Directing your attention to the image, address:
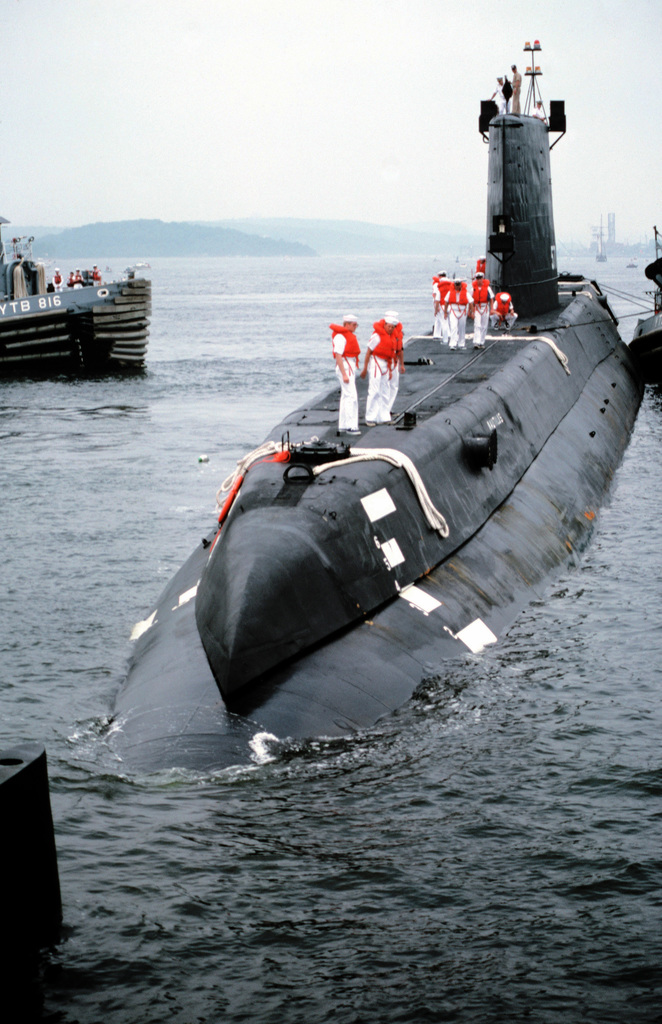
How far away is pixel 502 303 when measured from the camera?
2503cm

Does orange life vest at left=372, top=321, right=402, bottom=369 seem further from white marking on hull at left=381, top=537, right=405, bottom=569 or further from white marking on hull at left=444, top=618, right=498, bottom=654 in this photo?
white marking on hull at left=444, top=618, right=498, bottom=654

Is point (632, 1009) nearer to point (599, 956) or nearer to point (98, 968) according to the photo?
point (599, 956)

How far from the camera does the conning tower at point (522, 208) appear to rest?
2544cm

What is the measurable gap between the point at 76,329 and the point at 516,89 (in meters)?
20.5

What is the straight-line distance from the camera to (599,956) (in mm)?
6938

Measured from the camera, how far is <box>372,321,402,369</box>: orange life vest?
1439cm

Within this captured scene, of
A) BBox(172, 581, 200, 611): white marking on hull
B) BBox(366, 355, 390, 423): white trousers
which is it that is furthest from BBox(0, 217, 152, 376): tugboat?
BBox(172, 581, 200, 611): white marking on hull

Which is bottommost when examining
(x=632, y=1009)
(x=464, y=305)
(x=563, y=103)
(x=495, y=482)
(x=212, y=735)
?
(x=632, y=1009)

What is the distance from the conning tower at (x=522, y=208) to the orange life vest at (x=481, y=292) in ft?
10.7

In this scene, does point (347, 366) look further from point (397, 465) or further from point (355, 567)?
point (355, 567)

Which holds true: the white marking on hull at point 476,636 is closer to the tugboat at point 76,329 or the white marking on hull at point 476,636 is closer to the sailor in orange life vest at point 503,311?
the sailor in orange life vest at point 503,311

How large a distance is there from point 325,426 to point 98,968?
891 cm

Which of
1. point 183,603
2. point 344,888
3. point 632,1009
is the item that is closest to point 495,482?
point 183,603

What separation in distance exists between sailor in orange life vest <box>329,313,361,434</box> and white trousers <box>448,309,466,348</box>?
868cm
